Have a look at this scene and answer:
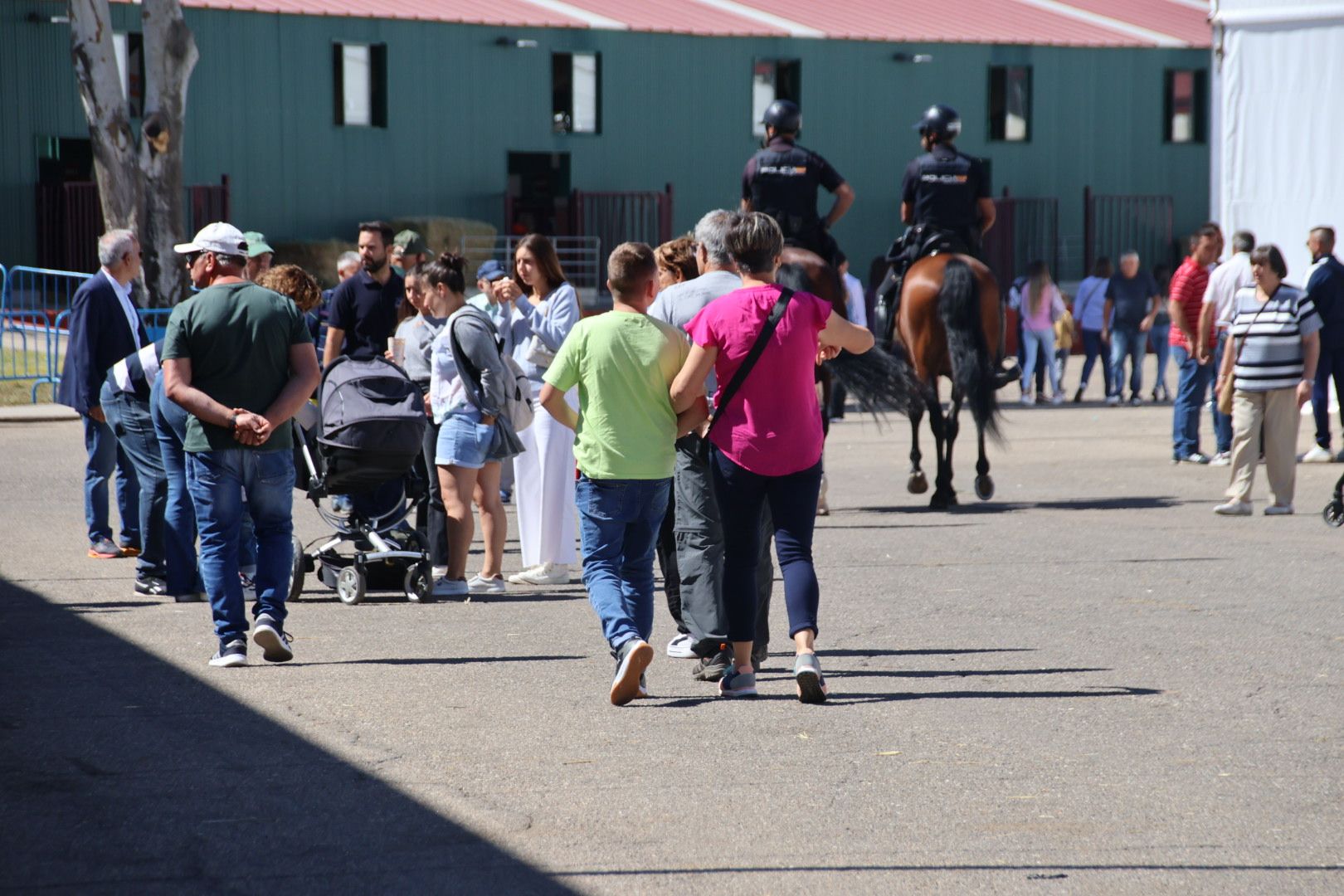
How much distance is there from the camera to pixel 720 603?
7395 mm

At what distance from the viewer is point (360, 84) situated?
3331cm

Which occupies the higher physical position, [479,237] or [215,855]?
[479,237]

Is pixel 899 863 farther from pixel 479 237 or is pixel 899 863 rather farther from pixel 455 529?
pixel 479 237

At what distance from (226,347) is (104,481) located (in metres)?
3.59

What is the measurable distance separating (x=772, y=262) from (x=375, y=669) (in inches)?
94.5

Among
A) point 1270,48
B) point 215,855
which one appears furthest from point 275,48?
point 215,855

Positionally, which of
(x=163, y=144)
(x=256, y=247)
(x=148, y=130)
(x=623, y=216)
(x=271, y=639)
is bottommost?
(x=271, y=639)

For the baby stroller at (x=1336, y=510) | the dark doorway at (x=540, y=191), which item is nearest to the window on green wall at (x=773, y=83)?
the dark doorway at (x=540, y=191)

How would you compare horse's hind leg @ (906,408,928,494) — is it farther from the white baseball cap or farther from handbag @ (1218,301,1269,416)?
the white baseball cap

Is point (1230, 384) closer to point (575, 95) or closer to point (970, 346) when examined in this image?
point (970, 346)

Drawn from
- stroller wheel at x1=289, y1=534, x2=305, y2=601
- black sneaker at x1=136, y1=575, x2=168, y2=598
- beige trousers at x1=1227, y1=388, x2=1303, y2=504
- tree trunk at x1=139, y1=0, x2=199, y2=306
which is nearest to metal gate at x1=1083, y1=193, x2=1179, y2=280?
tree trunk at x1=139, y1=0, x2=199, y2=306

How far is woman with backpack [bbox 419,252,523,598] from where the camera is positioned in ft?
30.4

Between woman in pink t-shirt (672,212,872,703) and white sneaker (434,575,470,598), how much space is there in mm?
2811

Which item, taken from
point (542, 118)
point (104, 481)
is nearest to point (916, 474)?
point (104, 481)
